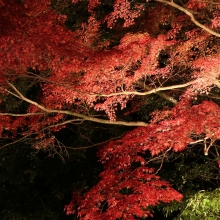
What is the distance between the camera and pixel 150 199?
6.01 m

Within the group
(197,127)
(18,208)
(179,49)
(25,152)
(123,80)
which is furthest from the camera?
(25,152)

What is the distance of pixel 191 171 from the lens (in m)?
7.66

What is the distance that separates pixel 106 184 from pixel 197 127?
227 cm

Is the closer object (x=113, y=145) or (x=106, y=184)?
(x=106, y=184)

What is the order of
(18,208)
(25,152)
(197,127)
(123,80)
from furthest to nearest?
(25,152)
(18,208)
(123,80)
(197,127)

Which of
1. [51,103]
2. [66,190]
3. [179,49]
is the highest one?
[179,49]

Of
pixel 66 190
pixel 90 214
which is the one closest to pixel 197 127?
pixel 90 214

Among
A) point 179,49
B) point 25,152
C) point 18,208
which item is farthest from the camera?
point 25,152

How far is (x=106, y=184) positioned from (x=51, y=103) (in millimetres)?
2576

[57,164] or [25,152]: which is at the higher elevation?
[25,152]

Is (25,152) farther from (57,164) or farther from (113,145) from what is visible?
(113,145)

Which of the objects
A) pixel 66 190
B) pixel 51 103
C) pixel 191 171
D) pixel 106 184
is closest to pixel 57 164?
pixel 66 190

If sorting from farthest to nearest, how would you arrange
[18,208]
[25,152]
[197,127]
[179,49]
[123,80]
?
[25,152] < [18,208] < [179,49] < [123,80] < [197,127]

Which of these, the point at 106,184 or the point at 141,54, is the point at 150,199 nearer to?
the point at 106,184
